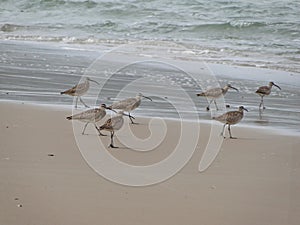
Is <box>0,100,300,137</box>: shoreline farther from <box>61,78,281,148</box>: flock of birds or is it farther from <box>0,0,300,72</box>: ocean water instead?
<box>0,0,300,72</box>: ocean water

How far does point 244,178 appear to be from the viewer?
557 cm

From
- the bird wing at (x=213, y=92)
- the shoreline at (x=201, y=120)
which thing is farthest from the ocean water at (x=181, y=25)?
the shoreline at (x=201, y=120)

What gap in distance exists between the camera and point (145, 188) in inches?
206

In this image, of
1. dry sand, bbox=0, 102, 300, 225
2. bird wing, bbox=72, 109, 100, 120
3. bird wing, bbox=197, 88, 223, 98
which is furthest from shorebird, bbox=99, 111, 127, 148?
bird wing, bbox=197, 88, 223, 98

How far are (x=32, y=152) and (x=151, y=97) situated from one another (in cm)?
346

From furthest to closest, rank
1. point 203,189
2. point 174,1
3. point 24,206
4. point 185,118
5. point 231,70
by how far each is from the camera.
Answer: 1. point 174,1
2. point 231,70
3. point 185,118
4. point 203,189
5. point 24,206

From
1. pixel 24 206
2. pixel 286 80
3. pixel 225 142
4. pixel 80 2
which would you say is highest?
pixel 80 2

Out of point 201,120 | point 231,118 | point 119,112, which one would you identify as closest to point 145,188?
point 119,112

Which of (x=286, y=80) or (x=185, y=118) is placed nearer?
(x=185, y=118)

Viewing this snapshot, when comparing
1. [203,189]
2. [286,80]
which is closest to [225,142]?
[203,189]

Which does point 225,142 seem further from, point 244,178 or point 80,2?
point 80,2

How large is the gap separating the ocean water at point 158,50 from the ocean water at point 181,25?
0.03 meters

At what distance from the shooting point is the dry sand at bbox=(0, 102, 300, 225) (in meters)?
4.63

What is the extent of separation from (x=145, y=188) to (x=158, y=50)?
9.10m
